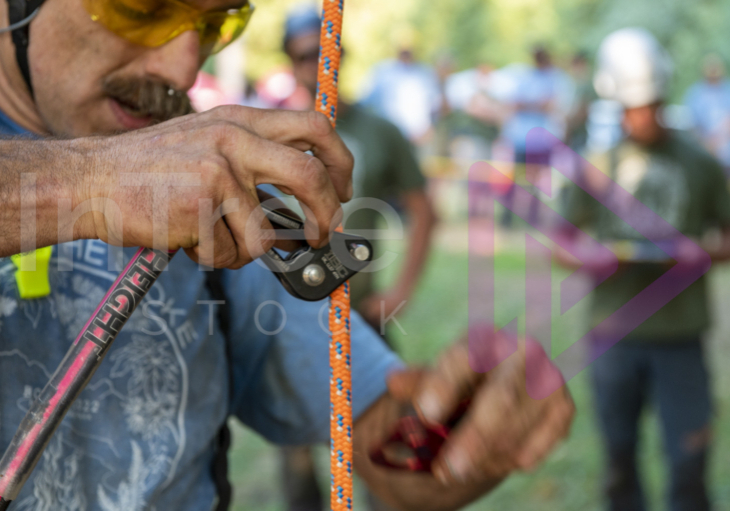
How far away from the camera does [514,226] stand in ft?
36.3

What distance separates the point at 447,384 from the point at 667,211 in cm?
268

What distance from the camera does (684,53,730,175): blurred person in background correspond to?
10.8 meters

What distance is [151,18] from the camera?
116 centimetres

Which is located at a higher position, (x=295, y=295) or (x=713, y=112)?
(x=713, y=112)

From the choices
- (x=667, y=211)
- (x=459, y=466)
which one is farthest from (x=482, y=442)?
(x=667, y=211)

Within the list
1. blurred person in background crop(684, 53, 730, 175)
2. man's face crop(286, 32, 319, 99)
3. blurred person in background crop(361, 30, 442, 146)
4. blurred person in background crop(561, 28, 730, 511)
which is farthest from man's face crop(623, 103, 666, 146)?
blurred person in background crop(684, 53, 730, 175)

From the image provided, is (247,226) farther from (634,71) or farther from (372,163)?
(634,71)

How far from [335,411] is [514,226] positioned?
10.3 metres

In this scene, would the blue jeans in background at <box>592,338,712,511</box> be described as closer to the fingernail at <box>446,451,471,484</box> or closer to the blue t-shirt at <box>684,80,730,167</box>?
the fingernail at <box>446,451,471,484</box>

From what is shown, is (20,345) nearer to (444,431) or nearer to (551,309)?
(444,431)

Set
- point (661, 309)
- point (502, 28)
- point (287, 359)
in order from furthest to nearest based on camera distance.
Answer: point (502, 28) < point (661, 309) < point (287, 359)

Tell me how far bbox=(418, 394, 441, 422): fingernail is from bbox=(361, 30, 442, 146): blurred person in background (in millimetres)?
9403

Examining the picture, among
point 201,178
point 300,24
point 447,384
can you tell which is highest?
point 300,24

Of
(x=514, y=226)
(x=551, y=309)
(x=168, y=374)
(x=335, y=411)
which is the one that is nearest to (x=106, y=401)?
(x=168, y=374)
